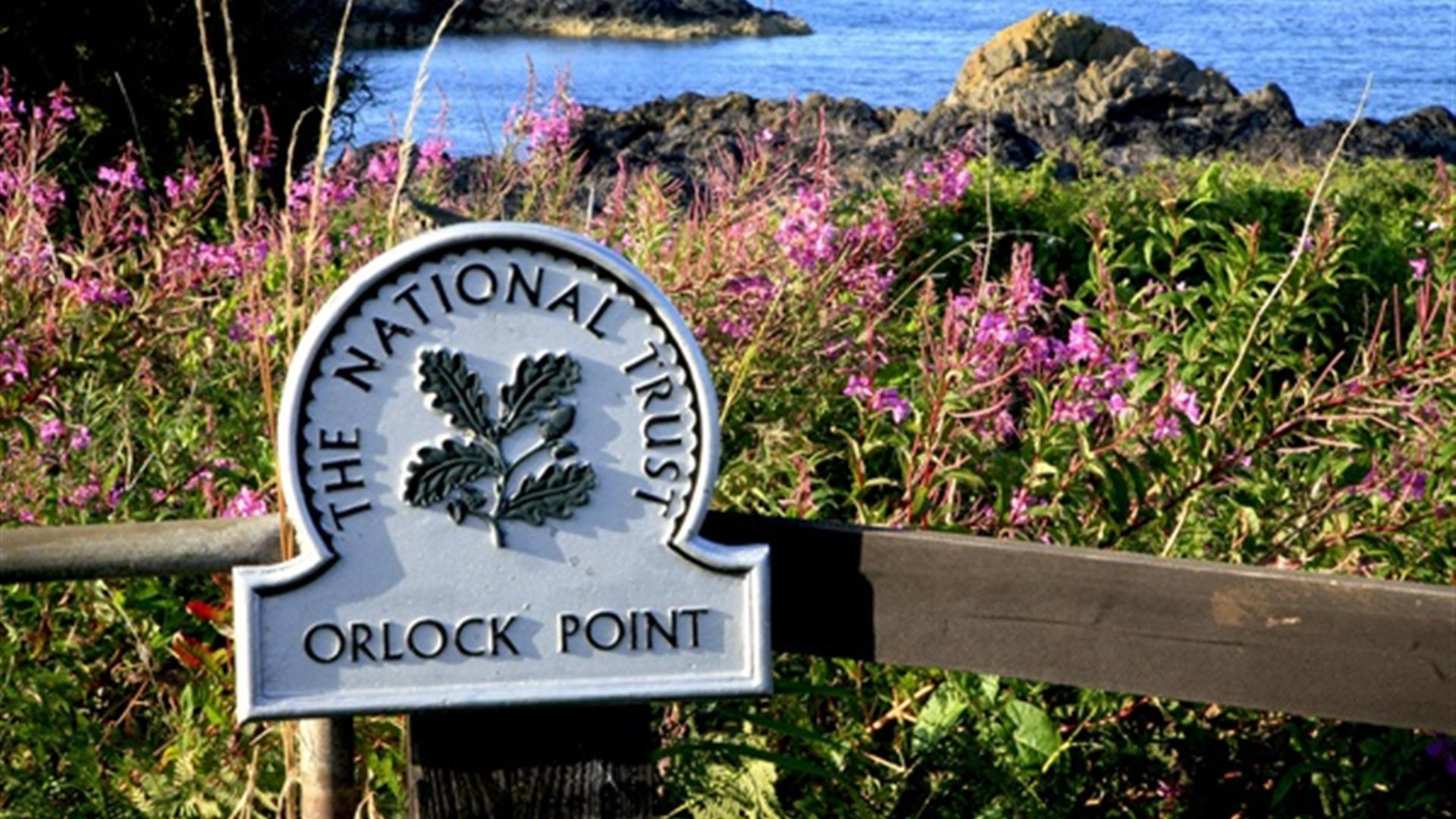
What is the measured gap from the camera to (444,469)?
1944 millimetres

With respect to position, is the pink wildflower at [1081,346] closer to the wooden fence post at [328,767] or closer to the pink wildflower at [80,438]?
the wooden fence post at [328,767]

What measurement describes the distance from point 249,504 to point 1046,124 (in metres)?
11.1

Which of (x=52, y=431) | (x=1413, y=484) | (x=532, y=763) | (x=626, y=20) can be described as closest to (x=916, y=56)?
(x=626, y=20)

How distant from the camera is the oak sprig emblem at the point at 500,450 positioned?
6.32ft

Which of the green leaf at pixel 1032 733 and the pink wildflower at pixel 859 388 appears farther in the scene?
the pink wildflower at pixel 859 388

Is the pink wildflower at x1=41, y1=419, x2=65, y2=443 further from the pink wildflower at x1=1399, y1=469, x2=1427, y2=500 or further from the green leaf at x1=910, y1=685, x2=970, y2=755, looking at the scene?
the pink wildflower at x1=1399, y1=469, x2=1427, y2=500

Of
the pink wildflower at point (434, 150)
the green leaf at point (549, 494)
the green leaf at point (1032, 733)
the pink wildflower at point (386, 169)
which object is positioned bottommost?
the green leaf at point (1032, 733)

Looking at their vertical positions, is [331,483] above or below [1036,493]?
above

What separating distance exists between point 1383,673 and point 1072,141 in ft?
27.9

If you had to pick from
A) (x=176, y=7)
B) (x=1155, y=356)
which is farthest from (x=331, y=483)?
(x=176, y=7)

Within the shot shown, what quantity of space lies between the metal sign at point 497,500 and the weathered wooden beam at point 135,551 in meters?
0.19

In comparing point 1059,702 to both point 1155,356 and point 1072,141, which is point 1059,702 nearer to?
point 1155,356

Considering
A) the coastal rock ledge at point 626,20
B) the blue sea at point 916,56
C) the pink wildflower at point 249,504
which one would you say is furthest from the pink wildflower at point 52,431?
the coastal rock ledge at point 626,20

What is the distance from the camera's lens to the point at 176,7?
8531 millimetres
